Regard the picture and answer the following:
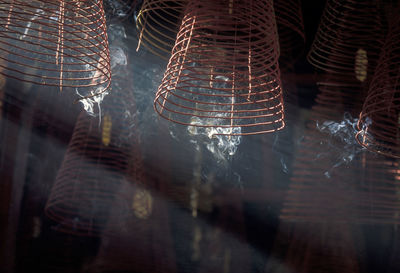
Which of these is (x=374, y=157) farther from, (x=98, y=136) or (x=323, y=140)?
(x=98, y=136)

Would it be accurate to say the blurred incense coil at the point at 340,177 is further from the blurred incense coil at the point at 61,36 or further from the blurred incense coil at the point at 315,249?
the blurred incense coil at the point at 61,36

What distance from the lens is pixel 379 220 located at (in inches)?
96.5

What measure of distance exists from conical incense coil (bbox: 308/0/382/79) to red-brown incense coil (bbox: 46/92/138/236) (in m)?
1.12

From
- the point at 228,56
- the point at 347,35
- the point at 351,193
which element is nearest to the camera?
the point at 228,56

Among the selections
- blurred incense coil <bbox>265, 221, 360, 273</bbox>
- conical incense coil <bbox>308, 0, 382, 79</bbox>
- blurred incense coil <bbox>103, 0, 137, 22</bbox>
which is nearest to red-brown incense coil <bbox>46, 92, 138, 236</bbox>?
blurred incense coil <bbox>103, 0, 137, 22</bbox>

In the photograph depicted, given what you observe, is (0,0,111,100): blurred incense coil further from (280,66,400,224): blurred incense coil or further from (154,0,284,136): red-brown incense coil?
(280,66,400,224): blurred incense coil

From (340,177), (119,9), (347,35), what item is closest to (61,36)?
(119,9)

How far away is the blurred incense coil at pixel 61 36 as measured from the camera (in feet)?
4.82

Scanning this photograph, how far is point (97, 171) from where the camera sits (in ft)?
8.02

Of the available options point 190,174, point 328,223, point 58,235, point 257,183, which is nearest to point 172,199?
point 190,174

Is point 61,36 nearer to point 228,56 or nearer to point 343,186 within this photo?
point 228,56

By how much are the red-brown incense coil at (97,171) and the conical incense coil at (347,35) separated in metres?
1.12

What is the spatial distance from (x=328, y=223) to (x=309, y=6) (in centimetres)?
131

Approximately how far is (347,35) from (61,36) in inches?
56.9
